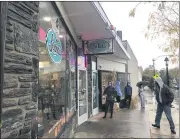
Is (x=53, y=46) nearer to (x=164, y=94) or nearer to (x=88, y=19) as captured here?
(x=88, y=19)

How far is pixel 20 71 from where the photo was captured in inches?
97.3

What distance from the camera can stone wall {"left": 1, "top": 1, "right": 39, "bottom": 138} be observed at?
222cm

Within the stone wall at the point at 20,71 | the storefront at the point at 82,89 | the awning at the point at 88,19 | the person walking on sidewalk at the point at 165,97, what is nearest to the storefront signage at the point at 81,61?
the storefront at the point at 82,89

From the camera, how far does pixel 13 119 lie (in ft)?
7.52

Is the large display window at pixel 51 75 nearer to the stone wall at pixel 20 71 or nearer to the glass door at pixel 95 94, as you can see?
the stone wall at pixel 20 71

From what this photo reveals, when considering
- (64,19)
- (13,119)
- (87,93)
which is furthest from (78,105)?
(13,119)

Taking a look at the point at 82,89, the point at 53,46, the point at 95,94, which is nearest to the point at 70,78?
the point at 82,89

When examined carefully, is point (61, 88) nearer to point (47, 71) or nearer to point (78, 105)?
point (47, 71)

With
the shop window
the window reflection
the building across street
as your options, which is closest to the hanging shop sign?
the building across street

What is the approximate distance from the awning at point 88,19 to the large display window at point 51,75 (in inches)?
19.5

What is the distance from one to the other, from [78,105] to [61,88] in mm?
2626

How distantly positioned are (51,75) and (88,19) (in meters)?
2.22

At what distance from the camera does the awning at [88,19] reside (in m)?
5.08

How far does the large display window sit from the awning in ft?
1.63
